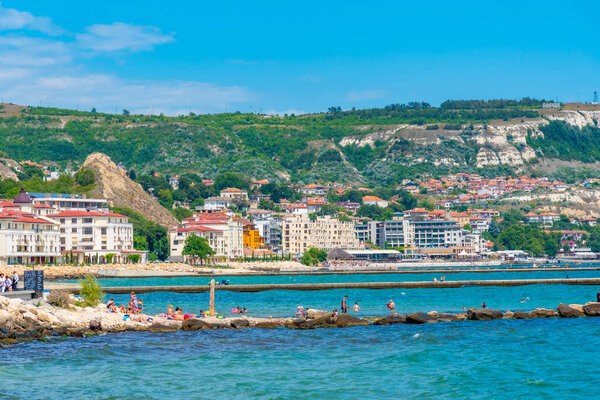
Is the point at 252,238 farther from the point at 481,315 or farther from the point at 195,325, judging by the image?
the point at 195,325

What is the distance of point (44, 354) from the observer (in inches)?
1036

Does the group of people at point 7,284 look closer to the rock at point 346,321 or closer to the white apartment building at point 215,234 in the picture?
the rock at point 346,321

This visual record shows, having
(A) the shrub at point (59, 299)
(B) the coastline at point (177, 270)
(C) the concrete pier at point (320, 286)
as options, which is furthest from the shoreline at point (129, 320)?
(B) the coastline at point (177, 270)

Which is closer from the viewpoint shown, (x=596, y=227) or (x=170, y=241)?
(x=170, y=241)

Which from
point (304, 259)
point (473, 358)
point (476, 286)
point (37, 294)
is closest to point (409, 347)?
point (473, 358)

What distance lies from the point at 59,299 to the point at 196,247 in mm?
83469

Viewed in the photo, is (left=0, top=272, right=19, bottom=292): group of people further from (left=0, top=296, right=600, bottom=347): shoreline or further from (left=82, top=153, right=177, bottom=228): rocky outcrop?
(left=82, top=153, right=177, bottom=228): rocky outcrop

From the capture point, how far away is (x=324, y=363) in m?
24.8

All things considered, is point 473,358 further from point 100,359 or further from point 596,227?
point 596,227

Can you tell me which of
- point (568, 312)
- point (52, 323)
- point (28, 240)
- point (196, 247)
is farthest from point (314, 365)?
point (196, 247)

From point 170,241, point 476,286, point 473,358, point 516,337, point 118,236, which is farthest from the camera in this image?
point 170,241

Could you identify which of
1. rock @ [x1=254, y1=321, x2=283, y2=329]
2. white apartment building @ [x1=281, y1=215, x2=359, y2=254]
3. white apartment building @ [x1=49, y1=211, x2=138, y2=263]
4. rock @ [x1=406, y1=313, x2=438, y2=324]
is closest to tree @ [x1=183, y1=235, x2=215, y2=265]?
white apartment building @ [x1=49, y1=211, x2=138, y2=263]

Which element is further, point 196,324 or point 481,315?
point 481,315

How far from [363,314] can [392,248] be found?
437ft
